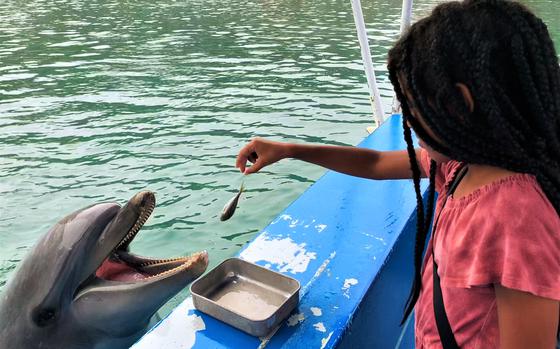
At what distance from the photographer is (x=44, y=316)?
92.5 inches

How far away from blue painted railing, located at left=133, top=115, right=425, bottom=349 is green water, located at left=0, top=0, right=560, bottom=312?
113 centimetres

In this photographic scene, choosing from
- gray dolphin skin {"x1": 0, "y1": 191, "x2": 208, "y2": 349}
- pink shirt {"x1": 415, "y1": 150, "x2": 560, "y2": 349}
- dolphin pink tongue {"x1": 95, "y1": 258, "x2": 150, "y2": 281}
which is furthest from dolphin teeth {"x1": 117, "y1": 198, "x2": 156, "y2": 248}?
pink shirt {"x1": 415, "y1": 150, "x2": 560, "y2": 349}

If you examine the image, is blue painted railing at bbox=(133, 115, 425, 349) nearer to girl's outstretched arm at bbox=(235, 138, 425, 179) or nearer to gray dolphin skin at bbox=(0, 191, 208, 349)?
gray dolphin skin at bbox=(0, 191, 208, 349)

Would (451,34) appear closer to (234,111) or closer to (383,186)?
(383,186)

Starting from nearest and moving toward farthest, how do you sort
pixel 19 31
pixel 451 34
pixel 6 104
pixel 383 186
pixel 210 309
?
pixel 451 34
pixel 210 309
pixel 383 186
pixel 6 104
pixel 19 31

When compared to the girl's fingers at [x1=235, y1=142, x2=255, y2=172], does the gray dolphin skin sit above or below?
below

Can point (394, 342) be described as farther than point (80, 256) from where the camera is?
Yes

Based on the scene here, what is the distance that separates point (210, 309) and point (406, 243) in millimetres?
1221

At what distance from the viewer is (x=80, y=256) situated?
7.63ft

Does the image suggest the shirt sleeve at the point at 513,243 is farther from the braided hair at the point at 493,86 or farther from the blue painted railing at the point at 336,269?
the blue painted railing at the point at 336,269

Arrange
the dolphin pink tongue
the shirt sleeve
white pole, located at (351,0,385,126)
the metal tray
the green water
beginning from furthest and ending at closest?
the green water → white pole, located at (351,0,385,126) → the dolphin pink tongue → the metal tray → the shirt sleeve

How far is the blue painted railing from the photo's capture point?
2.07 m

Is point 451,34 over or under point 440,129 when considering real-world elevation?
over

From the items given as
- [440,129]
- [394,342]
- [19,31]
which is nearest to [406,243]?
[394,342]
